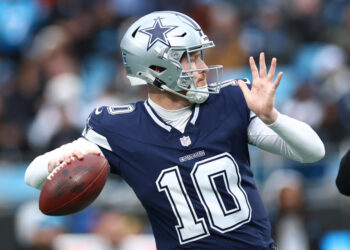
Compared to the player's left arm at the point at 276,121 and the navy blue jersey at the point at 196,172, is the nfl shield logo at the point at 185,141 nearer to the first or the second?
the navy blue jersey at the point at 196,172

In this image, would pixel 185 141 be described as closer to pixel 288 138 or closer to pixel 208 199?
pixel 208 199

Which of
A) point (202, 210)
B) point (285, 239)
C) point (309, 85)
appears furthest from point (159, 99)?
point (309, 85)

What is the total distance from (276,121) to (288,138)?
108 millimetres

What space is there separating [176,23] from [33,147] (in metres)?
5.51

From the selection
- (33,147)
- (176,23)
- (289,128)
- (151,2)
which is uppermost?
(176,23)

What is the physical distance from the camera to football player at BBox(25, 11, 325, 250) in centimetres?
416

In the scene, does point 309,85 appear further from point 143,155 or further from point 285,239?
point 143,155

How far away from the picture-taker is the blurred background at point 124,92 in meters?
7.56

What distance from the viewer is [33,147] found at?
31.3 ft

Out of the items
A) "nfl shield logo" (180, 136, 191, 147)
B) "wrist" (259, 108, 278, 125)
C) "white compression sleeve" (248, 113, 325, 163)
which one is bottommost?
"nfl shield logo" (180, 136, 191, 147)

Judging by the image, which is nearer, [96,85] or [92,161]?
[92,161]

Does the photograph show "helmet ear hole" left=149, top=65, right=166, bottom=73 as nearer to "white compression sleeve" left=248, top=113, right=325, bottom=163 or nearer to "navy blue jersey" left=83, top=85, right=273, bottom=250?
"navy blue jersey" left=83, top=85, right=273, bottom=250

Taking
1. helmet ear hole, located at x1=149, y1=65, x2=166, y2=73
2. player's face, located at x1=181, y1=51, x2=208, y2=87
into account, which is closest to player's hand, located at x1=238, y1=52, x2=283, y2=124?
player's face, located at x1=181, y1=51, x2=208, y2=87

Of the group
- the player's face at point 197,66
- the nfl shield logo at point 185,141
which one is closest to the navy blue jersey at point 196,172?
the nfl shield logo at point 185,141
